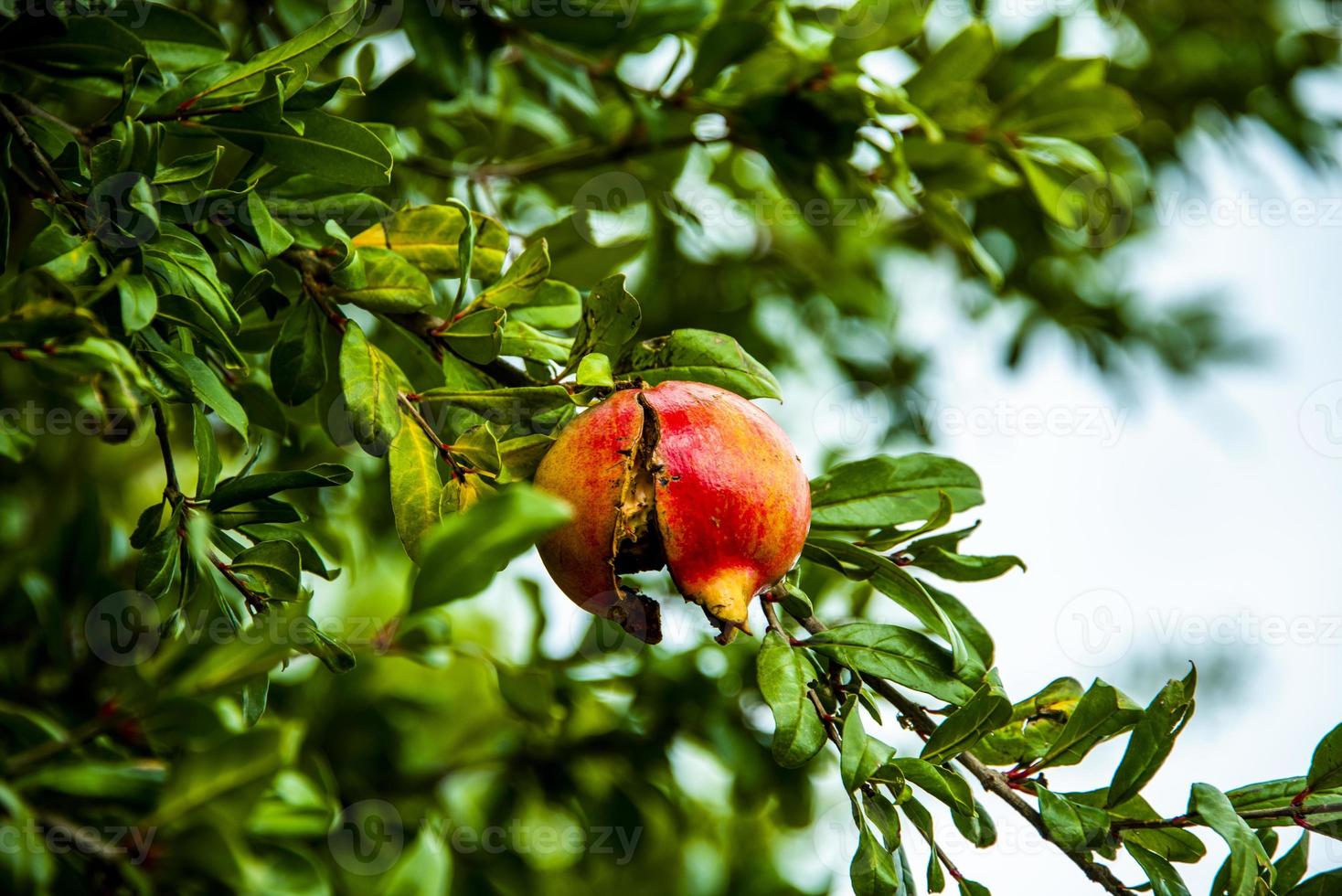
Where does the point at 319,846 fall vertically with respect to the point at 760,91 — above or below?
below

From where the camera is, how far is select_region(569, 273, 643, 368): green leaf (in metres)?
0.78

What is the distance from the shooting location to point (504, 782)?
60.6 inches

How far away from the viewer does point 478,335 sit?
32.3 inches

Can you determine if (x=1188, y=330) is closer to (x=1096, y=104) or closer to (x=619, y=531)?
(x=1096, y=104)

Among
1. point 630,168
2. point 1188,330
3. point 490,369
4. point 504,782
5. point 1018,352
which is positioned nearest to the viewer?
point 490,369

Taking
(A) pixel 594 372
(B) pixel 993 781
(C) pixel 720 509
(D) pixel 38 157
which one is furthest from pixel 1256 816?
(D) pixel 38 157

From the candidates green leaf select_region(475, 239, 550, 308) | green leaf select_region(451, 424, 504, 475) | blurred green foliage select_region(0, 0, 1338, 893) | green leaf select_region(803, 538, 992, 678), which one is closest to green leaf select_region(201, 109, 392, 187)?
blurred green foliage select_region(0, 0, 1338, 893)

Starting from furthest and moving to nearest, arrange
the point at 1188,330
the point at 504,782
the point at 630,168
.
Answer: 1. the point at 1188,330
2. the point at 504,782
3. the point at 630,168

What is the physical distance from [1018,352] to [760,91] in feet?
3.41

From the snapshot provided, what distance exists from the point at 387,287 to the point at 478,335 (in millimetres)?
82

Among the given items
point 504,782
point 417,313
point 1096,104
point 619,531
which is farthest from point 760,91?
point 504,782

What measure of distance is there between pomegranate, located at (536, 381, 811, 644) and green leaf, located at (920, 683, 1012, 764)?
0.15 m

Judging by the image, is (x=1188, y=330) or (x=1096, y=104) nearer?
(x=1096, y=104)

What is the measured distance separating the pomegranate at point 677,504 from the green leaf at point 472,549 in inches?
8.3
